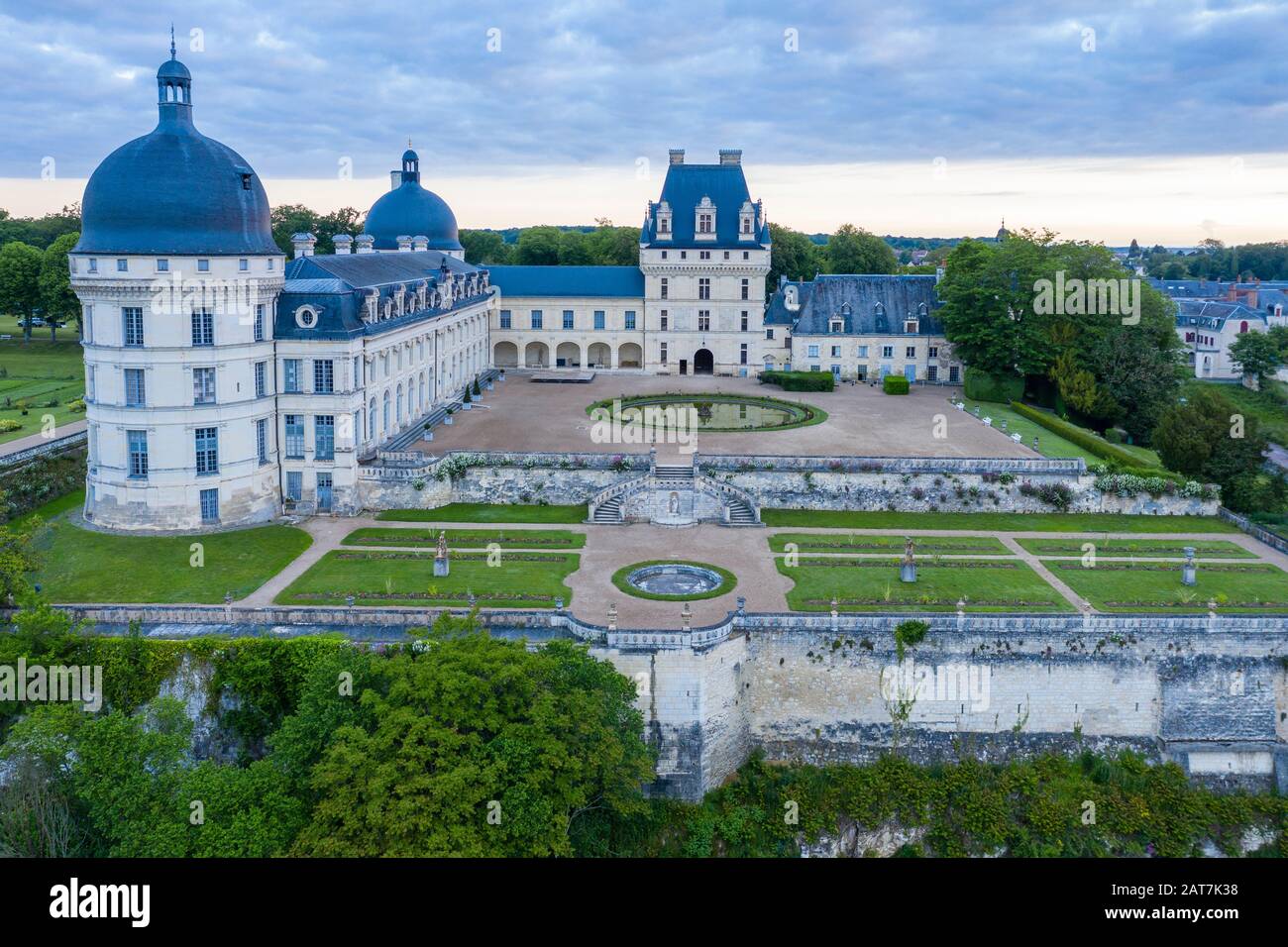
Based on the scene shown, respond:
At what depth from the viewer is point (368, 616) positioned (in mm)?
32094

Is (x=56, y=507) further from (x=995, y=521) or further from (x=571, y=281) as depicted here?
(x=571, y=281)

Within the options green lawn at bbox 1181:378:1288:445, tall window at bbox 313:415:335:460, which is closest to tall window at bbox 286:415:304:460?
tall window at bbox 313:415:335:460

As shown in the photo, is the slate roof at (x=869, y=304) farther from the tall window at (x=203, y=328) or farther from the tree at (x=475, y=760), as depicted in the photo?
the tree at (x=475, y=760)

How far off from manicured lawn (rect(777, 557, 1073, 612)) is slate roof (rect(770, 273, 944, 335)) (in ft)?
126

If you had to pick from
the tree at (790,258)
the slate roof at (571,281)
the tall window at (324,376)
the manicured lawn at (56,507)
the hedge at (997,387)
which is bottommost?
the manicured lawn at (56,507)

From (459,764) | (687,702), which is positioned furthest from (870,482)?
(459,764)

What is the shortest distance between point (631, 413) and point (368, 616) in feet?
104

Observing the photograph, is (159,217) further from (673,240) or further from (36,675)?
(673,240)

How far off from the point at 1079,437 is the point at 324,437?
3890cm

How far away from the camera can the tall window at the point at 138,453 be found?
1620 inches

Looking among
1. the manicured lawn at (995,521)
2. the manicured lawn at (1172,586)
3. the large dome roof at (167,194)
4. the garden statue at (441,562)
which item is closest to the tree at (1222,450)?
the manicured lawn at (995,521)

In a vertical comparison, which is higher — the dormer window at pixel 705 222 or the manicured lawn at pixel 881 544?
the dormer window at pixel 705 222

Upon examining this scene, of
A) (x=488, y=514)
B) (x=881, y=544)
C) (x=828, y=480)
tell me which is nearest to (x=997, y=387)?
(x=828, y=480)

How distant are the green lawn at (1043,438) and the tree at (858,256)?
36555 millimetres
